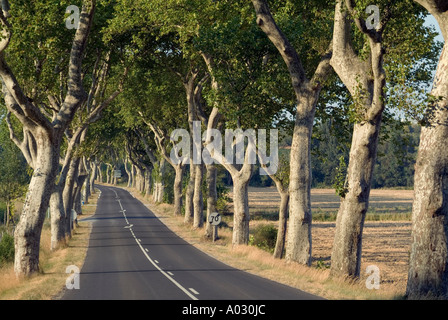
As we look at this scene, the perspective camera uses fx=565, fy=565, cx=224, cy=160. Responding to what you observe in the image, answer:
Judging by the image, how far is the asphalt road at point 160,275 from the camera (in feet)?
47.9

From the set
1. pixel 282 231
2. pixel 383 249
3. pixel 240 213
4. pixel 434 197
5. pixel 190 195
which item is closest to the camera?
pixel 434 197

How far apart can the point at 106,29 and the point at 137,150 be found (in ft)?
172

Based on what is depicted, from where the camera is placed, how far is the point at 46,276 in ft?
63.8

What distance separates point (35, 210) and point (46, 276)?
91.0 inches

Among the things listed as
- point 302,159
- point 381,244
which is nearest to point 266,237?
point 381,244

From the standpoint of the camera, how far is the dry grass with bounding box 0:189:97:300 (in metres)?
15.5

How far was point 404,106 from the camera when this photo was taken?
45.1ft

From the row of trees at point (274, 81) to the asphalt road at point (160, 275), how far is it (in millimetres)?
2622

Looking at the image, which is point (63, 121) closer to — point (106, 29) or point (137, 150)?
point (106, 29)

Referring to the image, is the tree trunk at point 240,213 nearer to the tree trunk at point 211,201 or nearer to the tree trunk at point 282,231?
the tree trunk at point 282,231

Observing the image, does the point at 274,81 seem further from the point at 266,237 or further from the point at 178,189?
the point at 178,189

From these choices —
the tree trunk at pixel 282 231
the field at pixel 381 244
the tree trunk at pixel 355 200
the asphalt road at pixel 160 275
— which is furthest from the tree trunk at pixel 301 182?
the tree trunk at pixel 282 231

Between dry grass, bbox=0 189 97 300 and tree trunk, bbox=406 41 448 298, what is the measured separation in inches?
367

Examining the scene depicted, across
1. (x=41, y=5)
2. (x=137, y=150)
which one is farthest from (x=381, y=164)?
(x=41, y=5)
